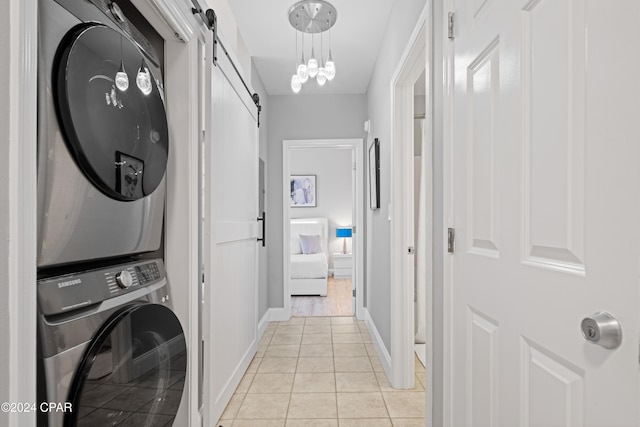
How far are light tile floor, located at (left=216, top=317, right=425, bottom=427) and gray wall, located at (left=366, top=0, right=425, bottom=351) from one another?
0.30 meters

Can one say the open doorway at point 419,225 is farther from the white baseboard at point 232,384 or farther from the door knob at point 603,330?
the door knob at point 603,330

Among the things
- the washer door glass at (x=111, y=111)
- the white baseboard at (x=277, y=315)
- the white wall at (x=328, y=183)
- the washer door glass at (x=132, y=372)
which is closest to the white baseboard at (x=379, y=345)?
the white baseboard at (x=277, y=315)

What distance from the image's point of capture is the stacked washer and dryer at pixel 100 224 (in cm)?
83

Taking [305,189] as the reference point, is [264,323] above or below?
below

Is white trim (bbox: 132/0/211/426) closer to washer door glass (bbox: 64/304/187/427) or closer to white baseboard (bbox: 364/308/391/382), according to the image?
washer door glass (bbox: 64/304/187/427)

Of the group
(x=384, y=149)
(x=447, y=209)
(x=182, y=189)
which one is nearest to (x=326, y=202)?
(x=384, y=149)

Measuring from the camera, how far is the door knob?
59cm

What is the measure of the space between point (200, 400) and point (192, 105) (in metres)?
1.35

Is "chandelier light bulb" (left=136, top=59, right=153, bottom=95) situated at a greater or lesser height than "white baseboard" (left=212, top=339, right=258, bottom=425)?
greater

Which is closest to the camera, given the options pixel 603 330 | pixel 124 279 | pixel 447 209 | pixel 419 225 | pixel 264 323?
pixel 603 330

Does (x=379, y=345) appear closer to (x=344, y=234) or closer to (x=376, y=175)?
(x=376, y=175)

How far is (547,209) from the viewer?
0.79 meters
